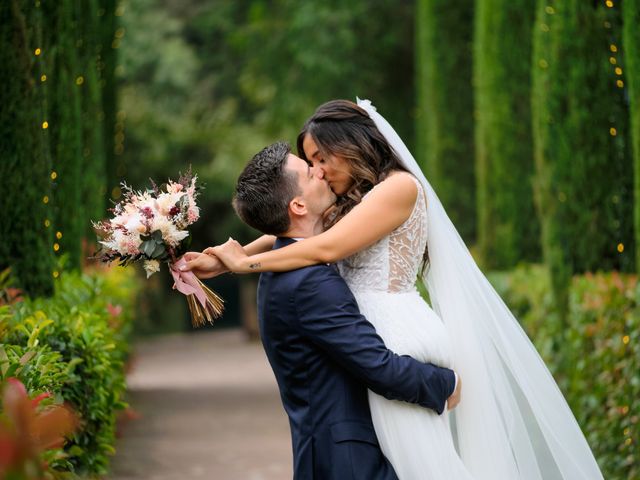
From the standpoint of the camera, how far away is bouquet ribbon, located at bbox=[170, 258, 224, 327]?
3562mm

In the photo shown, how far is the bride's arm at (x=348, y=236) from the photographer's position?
136 inches

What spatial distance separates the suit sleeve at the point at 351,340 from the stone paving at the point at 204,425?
17.2 ft

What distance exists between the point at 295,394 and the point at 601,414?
3.86 m

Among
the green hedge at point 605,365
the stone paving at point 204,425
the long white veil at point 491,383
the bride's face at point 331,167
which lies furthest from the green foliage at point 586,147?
the bride's face at point 331,167

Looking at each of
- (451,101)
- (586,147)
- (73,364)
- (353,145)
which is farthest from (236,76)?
(353,145)

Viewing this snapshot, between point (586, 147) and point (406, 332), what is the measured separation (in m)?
5.21

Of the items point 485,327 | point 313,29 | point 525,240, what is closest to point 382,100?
point 313,29

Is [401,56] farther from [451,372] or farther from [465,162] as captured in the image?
[451,372]

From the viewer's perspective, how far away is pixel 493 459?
3.79 m

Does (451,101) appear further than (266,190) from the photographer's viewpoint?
Yes

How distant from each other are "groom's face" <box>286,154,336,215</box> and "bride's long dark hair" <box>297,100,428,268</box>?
0.10 metres

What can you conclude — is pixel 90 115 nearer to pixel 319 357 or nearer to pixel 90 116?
pixel 90 116

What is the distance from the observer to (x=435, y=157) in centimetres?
1675

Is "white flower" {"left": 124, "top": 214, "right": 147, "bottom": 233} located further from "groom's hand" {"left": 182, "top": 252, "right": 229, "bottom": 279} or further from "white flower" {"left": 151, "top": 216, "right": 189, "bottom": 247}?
"groom's hand" {"left": 182, "top": 252, "right": 229, "bottom": 279}
